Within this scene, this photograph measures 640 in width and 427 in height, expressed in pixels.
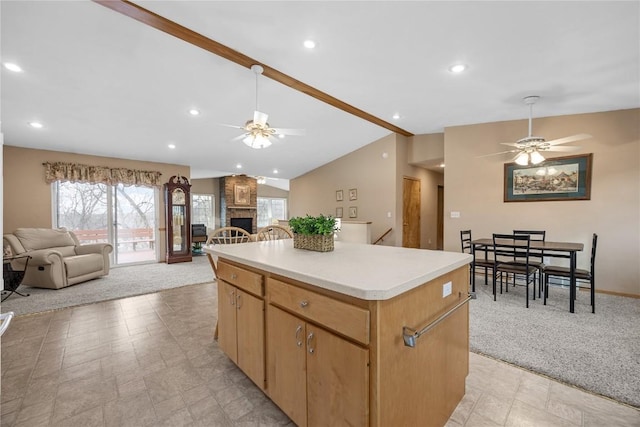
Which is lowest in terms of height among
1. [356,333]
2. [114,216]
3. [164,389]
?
[164,389]

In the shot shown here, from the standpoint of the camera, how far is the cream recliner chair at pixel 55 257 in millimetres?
4348

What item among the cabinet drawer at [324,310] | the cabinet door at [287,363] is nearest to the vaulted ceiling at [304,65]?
the cabinet drawer at [324,310]

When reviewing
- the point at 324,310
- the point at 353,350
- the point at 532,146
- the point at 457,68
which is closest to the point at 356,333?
the point at 353,350

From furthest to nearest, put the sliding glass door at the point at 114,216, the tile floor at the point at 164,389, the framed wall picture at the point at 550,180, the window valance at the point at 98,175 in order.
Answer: the sliding glass door at the point at 114,216
the window valance at the point at 98,175
the framed wall picture at the point at 550,180
the tile floor at the point at 164,389

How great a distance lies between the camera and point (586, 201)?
14.1ft

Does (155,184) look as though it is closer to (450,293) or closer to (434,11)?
(434,11)

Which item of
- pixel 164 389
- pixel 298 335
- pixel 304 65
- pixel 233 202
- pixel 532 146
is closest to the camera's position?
pixel 298 335

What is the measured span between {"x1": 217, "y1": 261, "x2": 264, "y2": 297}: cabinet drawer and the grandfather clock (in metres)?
5.27

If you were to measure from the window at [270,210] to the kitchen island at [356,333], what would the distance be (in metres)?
10.2

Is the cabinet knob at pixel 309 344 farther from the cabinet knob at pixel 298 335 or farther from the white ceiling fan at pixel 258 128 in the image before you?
the white ceiling fan at pixel 258 128

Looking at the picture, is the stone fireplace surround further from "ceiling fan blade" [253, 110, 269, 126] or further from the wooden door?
"ceiling fan blade" [253, 110, 269, 126]

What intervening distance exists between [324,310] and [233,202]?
9.27 metres

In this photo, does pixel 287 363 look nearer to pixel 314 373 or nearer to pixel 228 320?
pixel 314 373

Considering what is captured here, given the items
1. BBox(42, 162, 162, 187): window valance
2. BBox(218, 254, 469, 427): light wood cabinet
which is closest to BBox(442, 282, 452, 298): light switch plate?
BBox(218, 254, 469, 427): light wood cabinet
